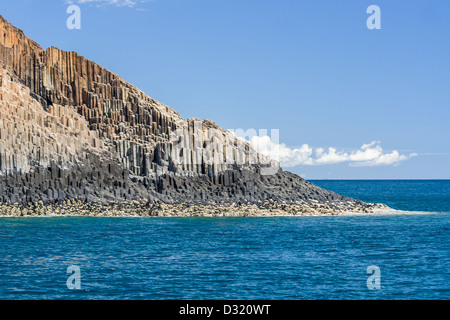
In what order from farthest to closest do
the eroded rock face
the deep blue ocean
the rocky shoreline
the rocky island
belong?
the eroded rock face, the rocky island, the rocky shoreline, the deep blue ocean

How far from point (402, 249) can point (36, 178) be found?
40194 millimetres

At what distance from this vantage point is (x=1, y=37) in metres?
78.8

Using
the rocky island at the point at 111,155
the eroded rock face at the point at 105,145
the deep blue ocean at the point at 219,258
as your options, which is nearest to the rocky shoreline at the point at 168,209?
the rocky island at the point at 111,155

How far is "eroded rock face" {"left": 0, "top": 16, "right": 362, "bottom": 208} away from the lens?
233 ft

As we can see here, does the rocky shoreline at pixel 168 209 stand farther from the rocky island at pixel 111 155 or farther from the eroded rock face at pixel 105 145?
the eroded rock face at pixel 105 145

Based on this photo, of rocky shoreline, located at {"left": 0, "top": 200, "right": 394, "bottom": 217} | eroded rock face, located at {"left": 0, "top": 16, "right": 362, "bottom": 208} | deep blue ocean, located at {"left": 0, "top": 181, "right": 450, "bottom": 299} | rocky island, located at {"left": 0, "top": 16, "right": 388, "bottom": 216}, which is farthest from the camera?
eroded rock face, located at {"left": 0, "top": 16, "right": 362, "bottom": 208}

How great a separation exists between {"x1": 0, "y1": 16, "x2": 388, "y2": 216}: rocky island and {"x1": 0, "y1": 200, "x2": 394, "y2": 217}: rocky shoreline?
0.37 feet

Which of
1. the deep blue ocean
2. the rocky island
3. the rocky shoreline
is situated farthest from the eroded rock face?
the deep blue ocean

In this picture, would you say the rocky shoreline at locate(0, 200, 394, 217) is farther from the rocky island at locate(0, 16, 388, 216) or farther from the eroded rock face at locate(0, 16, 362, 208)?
the eroded rock face at locate(0, 16, 362, 208)

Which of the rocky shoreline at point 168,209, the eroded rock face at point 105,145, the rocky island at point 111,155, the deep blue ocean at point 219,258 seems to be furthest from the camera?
the eroded rock face at point 105,145

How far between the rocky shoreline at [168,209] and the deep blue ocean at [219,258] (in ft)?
9.09

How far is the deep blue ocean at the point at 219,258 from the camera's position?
103ft

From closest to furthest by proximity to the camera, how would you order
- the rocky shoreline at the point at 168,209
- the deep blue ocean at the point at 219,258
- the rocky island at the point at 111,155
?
the deep blue ocean at the point at 219,258 → the rocky shoreline at the point at 168,209 → the rocky island at the point at 111,155

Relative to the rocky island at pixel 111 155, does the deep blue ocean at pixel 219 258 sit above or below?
below
